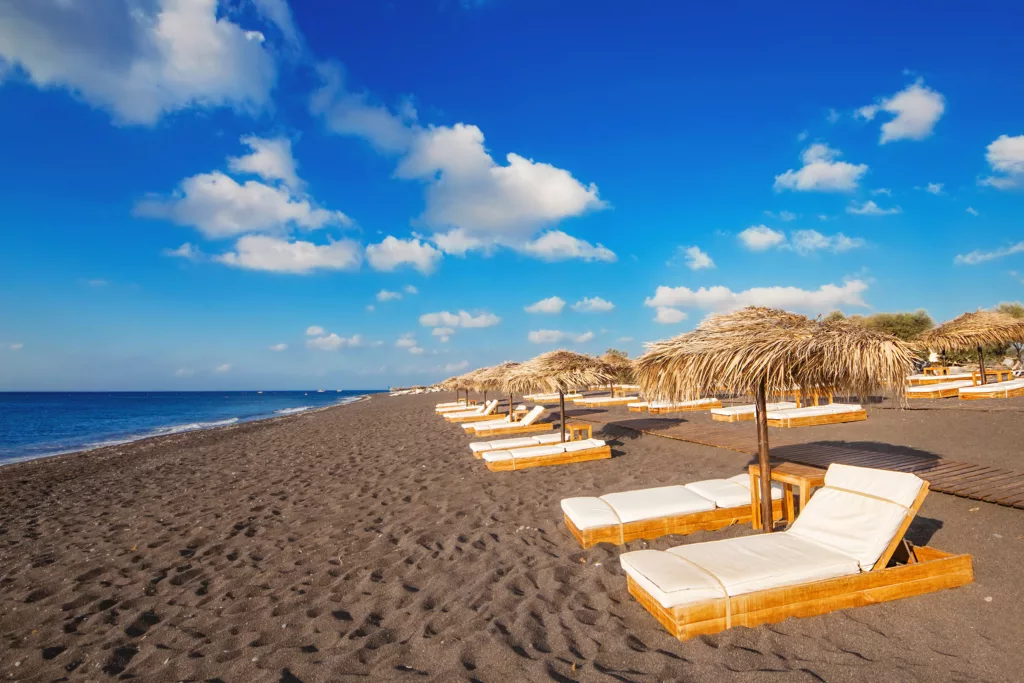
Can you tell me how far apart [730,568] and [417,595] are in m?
2.30

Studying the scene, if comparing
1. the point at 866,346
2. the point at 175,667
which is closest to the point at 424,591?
the point at 175,667

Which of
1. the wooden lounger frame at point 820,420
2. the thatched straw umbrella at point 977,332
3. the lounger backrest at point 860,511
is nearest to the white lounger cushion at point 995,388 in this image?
the thatched straw umbrella at point 977,332

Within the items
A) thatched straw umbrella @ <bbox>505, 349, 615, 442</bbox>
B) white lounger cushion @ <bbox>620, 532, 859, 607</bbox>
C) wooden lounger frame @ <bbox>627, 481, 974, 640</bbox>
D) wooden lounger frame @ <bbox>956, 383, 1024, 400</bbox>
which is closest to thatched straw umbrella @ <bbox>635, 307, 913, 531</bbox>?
white lounger cushion @ <bbox>620, 532, 859, 607</bbox>

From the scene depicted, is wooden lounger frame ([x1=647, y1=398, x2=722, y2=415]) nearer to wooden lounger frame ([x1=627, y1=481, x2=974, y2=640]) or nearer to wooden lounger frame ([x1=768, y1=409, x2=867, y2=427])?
wooden lounger frame ([x1=768, y1=409, x2=867, y2=427])

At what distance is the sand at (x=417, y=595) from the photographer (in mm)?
2668

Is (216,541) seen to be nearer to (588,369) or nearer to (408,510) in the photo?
(408,510)

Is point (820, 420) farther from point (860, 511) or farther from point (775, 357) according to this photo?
point (860, 511)

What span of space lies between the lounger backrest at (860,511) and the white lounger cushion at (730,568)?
122mm

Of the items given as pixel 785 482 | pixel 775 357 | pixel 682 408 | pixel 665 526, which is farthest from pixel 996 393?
pixel 665 526

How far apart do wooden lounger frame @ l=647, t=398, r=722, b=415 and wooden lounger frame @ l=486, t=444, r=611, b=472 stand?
7653 millimetres

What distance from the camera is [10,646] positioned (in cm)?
334

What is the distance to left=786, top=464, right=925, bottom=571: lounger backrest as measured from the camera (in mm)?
3145

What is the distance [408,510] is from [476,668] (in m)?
3.53

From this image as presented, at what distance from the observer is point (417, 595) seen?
3703 mm
